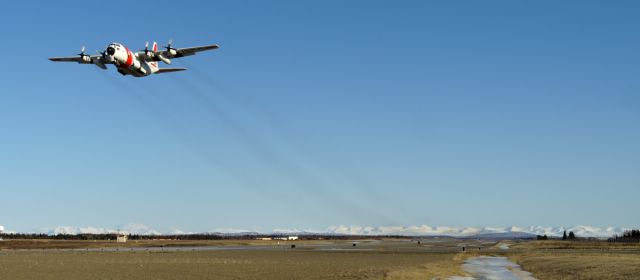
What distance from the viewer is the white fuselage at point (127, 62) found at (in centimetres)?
6819

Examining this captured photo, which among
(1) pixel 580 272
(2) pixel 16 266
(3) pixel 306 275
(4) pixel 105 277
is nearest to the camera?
(4) pixel 105 277

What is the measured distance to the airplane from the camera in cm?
6856

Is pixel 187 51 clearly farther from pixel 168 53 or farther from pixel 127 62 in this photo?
pixel 127 62

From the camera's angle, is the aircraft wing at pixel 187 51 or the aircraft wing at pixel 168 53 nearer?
the aircraft wing at pixel 187 51

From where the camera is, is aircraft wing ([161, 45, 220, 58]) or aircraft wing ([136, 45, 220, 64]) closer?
aircraft wing ([161, 45, 220, 58])

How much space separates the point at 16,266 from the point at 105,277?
67.3 feet

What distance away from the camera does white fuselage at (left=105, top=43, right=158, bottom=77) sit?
224ft

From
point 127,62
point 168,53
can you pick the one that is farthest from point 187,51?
point 127,62

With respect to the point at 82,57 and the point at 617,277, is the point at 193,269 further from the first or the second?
the point at 617,277

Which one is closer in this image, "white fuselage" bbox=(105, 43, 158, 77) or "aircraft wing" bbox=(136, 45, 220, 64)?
"white fuselage" bbox=(105, 43, 158, 77)

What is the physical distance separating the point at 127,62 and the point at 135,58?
1.89m

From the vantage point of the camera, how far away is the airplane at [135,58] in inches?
2699

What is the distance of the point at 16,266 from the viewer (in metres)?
71.9

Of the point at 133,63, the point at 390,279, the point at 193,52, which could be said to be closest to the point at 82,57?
the point at 133,63
